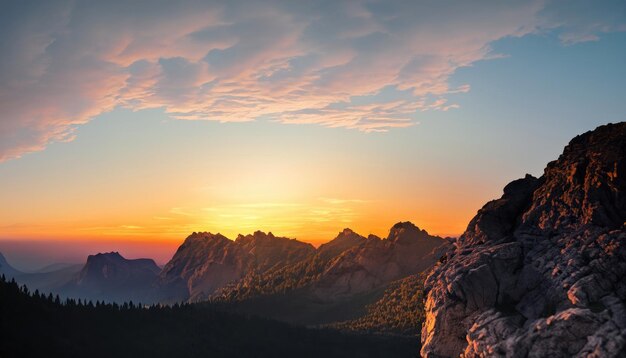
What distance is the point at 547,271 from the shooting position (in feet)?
318

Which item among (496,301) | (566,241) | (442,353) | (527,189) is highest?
(527,189)

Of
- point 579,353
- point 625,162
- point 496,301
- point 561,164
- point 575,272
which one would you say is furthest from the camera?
point 561,164

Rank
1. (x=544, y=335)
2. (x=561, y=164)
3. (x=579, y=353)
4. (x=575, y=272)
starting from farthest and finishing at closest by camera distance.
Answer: (x=561, y=164) → (x=575, y=272) → (x=544, y=335) → (x=579, y=353)

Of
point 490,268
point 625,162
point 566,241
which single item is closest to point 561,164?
point 625,162

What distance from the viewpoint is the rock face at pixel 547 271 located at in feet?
266

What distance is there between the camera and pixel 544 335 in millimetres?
81875

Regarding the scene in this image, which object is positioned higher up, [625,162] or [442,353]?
[625,162]

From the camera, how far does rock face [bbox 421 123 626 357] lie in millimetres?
81125

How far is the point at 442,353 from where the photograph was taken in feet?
328

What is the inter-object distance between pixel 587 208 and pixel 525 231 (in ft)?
40.9

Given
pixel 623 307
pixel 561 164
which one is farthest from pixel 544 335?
pixel 561 164

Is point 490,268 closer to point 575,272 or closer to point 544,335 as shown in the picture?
point 575,272

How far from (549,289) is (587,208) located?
69.7 feet

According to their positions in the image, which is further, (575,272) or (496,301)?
(496,301)
